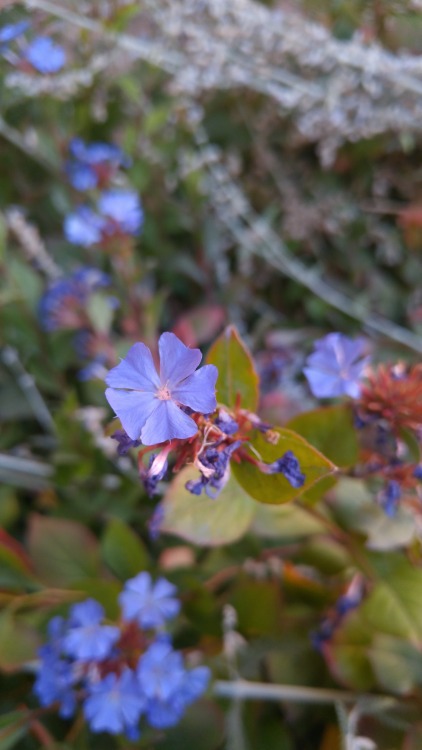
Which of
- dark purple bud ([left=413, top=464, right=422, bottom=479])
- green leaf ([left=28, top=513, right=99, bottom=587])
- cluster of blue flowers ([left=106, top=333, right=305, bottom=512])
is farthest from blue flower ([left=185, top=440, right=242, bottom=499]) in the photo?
green leaf ([left=28, top=513, right=99, bottom=587])

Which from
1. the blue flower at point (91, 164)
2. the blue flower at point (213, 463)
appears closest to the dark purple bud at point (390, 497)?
the blue flower at point (213, 463)

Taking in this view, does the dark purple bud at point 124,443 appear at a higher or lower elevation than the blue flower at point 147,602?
higher

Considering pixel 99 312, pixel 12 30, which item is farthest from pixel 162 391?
pixel 12 30

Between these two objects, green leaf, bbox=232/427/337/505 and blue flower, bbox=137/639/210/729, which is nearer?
green leaf, bbox=232/427/337/505

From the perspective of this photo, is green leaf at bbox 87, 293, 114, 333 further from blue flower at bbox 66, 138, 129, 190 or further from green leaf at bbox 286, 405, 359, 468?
green leaf at bbox 286, 405, 359, 468

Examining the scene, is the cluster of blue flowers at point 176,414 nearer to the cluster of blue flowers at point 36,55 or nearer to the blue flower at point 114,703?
the blue flower at point 114,703

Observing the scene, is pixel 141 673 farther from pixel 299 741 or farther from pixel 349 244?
pixel 349 244
